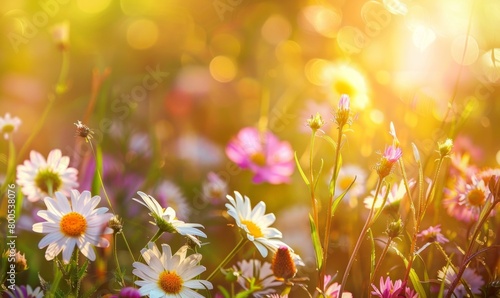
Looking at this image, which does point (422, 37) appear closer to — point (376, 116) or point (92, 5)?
point (376, 116)

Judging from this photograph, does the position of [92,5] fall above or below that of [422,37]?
above

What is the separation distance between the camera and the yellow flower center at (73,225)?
0.43 metres

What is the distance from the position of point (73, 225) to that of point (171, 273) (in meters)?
0.07

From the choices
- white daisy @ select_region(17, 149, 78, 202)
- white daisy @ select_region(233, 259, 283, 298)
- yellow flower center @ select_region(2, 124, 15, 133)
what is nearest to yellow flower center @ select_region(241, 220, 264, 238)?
white daisy @ select_region(233, 259, 283, 298)

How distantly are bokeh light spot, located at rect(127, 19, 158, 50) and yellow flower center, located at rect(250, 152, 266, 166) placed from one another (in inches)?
13.4

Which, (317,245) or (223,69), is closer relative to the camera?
(317,245)

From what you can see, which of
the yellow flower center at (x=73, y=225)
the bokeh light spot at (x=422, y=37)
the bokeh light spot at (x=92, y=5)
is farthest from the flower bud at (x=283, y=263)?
the bokeh light spot at (x=92, y=5)

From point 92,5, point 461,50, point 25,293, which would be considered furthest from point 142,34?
point 25,293

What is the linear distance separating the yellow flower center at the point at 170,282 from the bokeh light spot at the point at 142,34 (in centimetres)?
62

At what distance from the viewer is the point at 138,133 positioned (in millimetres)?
878

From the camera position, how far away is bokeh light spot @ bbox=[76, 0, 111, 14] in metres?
1.03

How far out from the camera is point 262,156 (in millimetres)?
765

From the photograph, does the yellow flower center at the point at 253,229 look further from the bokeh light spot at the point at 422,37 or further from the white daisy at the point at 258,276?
the bokeh light spot at the point at 422,37

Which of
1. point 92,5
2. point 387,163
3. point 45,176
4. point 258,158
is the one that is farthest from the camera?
point 92,5
